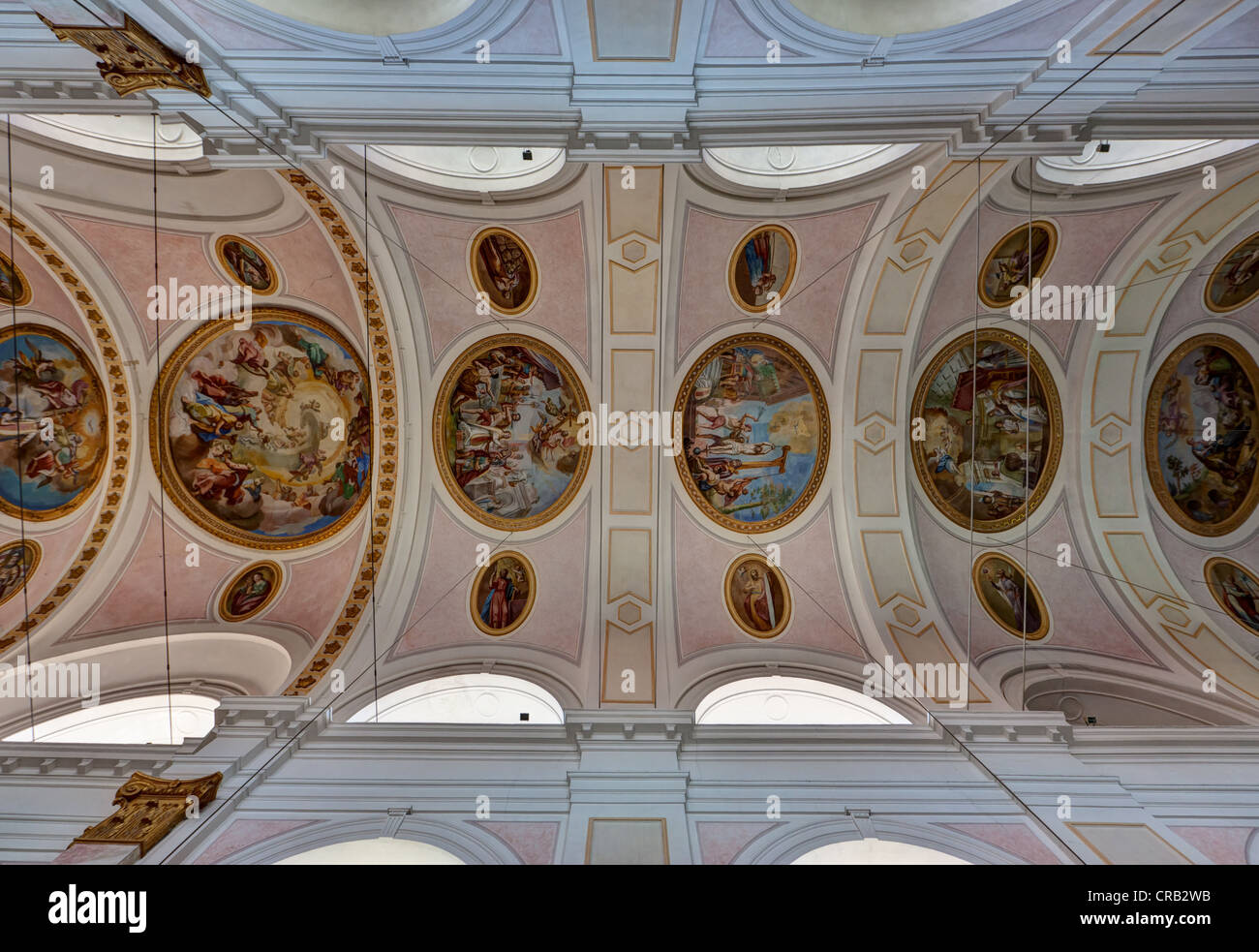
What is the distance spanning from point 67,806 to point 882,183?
12100 millimetres

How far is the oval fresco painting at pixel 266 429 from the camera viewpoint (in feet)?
34.3

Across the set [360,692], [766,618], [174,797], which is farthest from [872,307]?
[174,797]

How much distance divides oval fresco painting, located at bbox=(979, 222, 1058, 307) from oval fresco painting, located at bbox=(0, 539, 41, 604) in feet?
50.4

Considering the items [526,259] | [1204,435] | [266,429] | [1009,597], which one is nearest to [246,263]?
[266,429]

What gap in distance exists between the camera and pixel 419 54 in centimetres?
561

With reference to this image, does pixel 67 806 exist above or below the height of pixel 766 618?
below

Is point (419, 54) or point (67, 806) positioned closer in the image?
point (419, 54)

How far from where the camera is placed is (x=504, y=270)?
33.1 ft

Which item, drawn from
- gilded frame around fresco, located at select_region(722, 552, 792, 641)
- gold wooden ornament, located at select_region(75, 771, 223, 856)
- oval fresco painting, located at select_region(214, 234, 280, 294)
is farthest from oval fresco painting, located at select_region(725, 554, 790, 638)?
oval fresco painting, located at select_region(214, 234, 280, 294)

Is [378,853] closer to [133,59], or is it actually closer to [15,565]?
[133,59]

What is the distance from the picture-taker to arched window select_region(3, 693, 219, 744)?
8.77 m

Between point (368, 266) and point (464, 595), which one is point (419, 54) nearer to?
point (368, 266)

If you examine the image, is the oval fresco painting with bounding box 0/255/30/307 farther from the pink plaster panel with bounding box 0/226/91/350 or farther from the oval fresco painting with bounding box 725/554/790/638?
the oval fresco painting with bounding box 725/554/790/638

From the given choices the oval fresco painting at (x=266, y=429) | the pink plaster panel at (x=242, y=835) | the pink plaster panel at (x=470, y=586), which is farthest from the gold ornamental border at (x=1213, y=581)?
the oval fresco painting at (x=266, y=429)
